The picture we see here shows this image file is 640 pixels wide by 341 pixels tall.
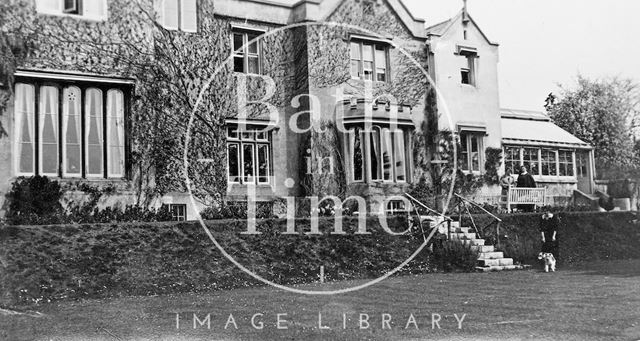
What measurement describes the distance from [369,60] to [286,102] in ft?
13.9

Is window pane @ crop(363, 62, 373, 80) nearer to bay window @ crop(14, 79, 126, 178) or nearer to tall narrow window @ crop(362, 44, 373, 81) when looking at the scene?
tall narrow window @ crop(362, 44, 373, 81)

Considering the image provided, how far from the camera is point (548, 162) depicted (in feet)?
107

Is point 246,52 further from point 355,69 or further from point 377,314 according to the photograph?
point 377,314

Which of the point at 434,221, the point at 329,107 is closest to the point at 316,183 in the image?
the point at 329,107

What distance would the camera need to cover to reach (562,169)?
108 ft

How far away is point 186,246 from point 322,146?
9651mm

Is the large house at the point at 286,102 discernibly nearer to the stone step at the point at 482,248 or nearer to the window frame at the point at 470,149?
the window frame at the point at 470,149

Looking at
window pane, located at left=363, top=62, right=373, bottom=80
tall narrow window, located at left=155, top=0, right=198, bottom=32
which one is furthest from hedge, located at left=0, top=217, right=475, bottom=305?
tall narrow window, located at left=155, top=0, right=198, bottom=32

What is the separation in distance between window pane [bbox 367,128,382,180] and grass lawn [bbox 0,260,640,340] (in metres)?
9.69

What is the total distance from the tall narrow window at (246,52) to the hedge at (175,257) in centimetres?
790

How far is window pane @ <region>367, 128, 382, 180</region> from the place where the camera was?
25.4 m

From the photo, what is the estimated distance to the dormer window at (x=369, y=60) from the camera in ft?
87.6

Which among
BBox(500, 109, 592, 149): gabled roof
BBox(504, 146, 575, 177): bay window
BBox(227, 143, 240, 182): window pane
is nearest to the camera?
BBox(227, 143, 240, 182): window pane

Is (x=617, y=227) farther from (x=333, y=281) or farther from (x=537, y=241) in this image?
(x=333, y=281)
